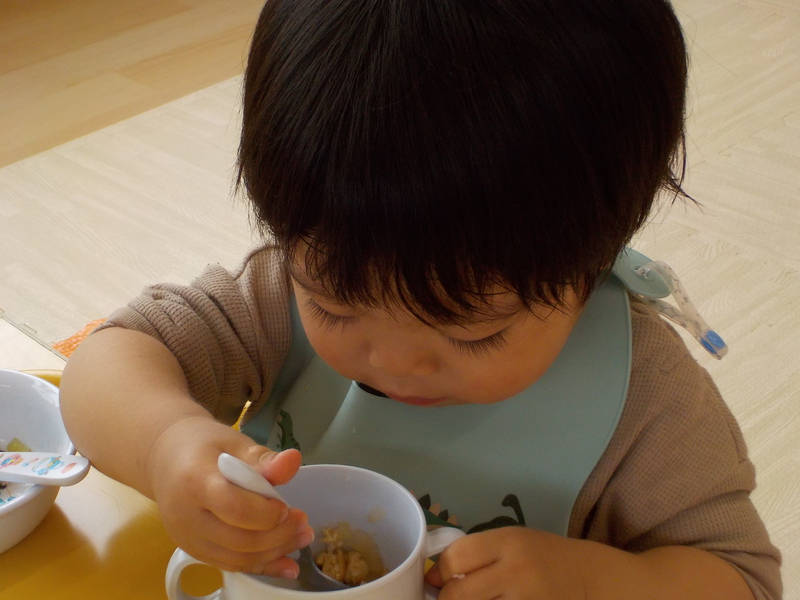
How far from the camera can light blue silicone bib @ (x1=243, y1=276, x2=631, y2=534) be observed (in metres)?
0.67

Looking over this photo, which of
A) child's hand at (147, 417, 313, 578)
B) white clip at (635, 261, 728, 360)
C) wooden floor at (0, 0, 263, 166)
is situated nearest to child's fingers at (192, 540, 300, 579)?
child's hand at (147, 417, 313, 578)

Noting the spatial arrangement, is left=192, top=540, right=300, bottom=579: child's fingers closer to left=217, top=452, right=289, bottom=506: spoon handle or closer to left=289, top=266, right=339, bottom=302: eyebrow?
left=217, top=452, right=289, bottom=506: spoon handle

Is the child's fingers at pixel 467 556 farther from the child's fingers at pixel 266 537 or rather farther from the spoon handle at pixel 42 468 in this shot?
the spoon handle at pixel 42 468

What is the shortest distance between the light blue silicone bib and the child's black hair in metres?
0.19

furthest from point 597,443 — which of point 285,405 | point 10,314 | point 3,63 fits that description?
point 3,63

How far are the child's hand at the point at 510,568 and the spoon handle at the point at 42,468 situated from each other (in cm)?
25

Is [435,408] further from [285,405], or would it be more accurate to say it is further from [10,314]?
[10,314]

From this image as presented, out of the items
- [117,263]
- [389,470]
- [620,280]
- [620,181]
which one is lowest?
[117,263]

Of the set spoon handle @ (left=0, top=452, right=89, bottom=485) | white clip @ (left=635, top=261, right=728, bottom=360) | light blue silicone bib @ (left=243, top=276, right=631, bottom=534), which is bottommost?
light blue silicone bib @ (left=243, top=276, right=631, bottom=534)

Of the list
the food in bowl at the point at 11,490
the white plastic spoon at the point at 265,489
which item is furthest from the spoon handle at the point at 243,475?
the food in bowl at the point at 11,490

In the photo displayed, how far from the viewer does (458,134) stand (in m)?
0.44

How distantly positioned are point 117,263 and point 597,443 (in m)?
1.31

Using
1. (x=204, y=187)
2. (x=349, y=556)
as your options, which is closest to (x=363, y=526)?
(x=349, y=556)

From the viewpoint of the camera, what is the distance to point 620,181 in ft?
1.59
